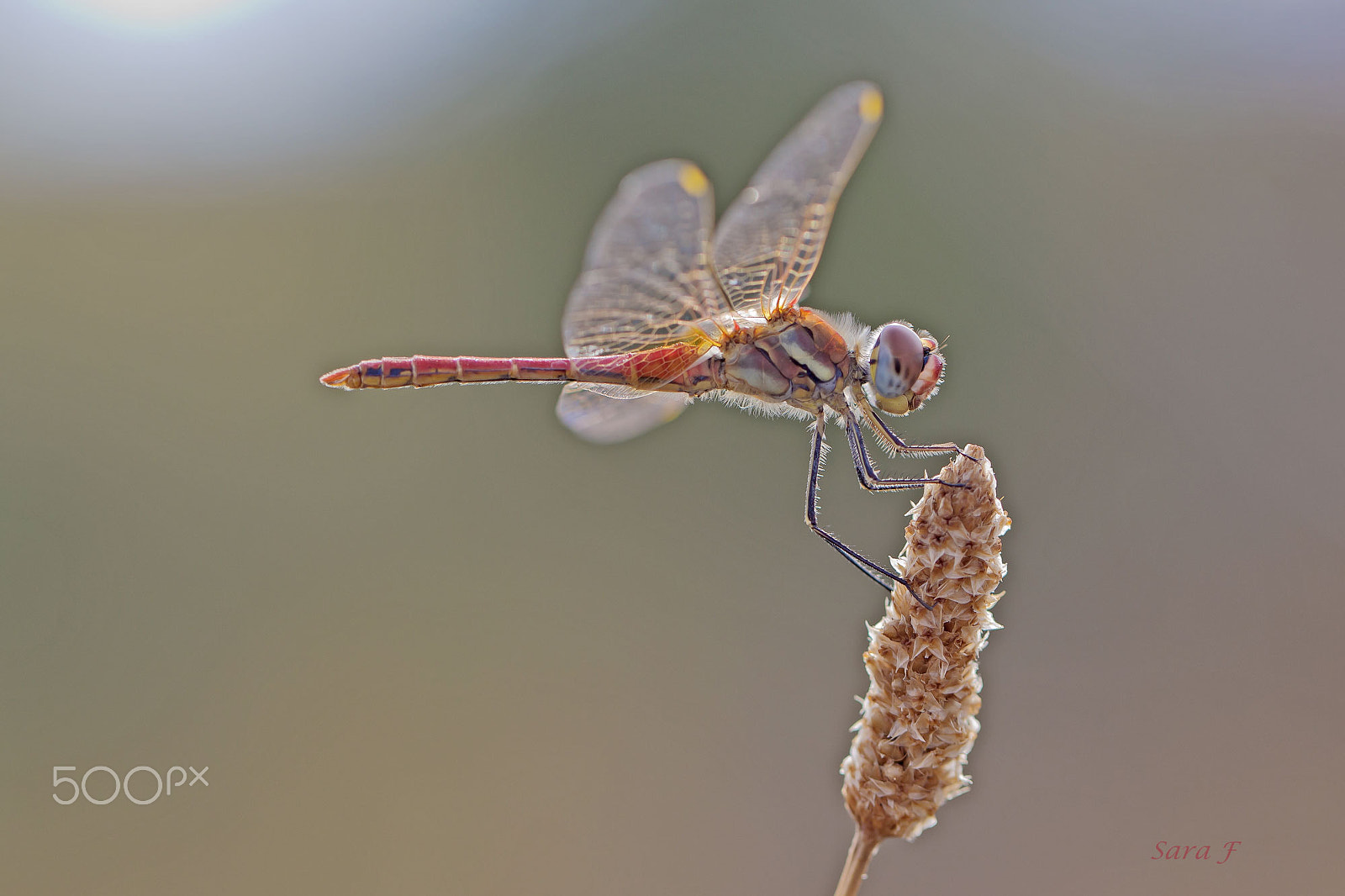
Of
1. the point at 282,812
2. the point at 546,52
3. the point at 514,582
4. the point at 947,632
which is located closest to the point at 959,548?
the point at 947,632

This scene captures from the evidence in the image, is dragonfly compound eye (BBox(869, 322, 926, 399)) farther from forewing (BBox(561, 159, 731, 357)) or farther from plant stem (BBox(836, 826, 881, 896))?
plant stem (BBox(836, 826, 881, 896))

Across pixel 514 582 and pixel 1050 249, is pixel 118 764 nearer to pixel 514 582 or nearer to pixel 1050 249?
pixel 514 582

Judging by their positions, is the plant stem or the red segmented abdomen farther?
the red segmented abdomen

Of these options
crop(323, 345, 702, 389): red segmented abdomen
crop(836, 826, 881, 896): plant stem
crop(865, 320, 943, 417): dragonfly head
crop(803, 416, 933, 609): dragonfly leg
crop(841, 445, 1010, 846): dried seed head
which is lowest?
crop(836, 826, 881, 896): plant stem

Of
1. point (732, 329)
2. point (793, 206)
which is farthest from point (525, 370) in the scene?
point (793, 206)

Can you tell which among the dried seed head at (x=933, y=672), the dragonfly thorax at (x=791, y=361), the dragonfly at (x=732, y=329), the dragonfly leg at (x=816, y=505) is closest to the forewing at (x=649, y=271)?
the dragonfly at (x=732, y=329)

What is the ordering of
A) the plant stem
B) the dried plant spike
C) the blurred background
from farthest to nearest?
the blurred background, the dried plant spike, the plant stem

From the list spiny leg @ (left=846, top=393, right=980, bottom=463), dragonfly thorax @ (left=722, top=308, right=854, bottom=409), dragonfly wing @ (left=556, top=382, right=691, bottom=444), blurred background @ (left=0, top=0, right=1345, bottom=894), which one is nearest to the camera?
spiny leg @ (left=846, top=393, right=980, bottom=463)

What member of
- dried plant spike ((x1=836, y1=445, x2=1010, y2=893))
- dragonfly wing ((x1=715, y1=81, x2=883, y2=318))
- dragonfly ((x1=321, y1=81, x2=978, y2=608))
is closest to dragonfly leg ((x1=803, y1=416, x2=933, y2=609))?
dragonfly ((x1=321, y1=81, x2=978, y2=608))

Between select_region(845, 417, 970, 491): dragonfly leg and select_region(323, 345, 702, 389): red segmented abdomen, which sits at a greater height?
select_region(323, 345, 702, 389): red segmented abdomen
